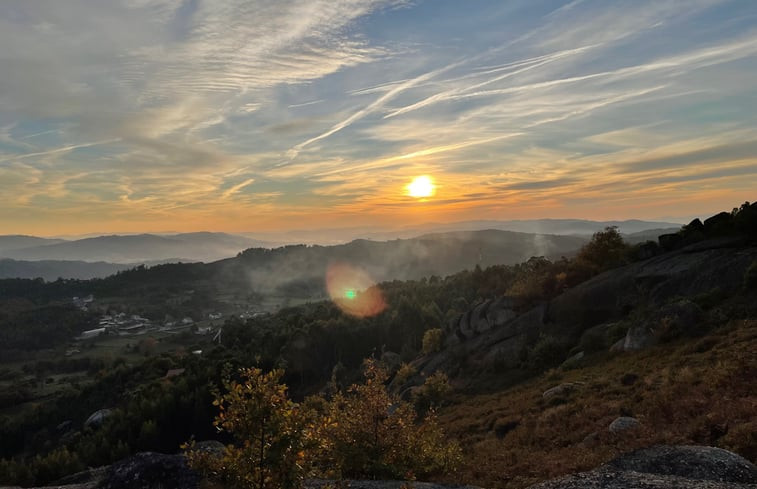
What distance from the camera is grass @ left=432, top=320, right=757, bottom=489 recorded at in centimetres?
1830

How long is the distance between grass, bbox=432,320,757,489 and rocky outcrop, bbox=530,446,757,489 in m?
1.20

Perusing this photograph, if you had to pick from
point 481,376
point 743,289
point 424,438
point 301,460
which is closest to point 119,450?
point 481,376

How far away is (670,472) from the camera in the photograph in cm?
1520

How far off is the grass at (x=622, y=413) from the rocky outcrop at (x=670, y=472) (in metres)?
1.20

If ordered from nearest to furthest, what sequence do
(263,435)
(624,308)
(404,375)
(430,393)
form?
(263,435) → (430,393) → (624,308) → (404,375)

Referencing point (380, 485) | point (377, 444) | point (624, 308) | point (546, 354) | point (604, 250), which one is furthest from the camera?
point (604, 250)

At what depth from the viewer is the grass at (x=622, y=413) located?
18.3m

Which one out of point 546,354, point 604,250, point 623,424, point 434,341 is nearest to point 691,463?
point 623,424

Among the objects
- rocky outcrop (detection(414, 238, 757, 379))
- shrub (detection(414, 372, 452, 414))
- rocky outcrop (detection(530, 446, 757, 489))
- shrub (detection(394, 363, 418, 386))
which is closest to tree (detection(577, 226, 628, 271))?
rocky outcrop (detection(414, 238, 757, 379))

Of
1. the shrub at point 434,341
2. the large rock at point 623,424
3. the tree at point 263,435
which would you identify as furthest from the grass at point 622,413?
the shrub at point 434,341

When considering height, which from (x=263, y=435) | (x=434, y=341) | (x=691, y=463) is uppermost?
(x=263, y=435)

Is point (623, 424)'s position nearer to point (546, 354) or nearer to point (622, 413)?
point (622, 413)

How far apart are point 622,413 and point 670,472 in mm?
9011

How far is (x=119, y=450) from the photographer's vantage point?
3036 inches
